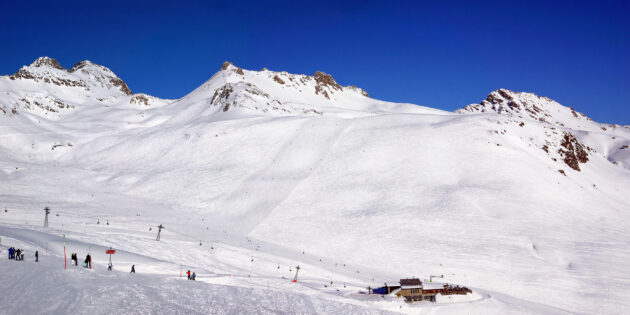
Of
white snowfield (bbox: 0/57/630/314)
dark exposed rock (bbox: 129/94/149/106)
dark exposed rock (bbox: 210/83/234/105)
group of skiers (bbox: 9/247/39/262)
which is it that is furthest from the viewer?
dark exposed rock (bbox: 129/94/149/106)

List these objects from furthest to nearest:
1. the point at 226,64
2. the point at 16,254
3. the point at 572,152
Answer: the point at 226,64 → the point at 572,152 → the point at 16,254

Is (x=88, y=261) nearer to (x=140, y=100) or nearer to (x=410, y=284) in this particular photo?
(x=410, y=284)

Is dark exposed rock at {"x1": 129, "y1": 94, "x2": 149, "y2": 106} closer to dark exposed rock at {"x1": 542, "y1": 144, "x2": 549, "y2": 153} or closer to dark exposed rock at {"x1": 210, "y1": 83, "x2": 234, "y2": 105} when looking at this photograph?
dark exposed rock at {"x1": 210, "y1": 83, "x2": 234, "y2": 105}

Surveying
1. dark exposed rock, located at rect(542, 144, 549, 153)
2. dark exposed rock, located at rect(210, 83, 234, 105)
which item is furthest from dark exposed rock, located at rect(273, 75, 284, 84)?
dark exposed rock, located at rect(542, 144, 549, 153)

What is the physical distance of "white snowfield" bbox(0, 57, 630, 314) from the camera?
30016 mm

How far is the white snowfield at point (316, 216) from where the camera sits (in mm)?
30016

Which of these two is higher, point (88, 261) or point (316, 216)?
point (316, 216)

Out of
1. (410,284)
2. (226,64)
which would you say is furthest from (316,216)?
(226,64)

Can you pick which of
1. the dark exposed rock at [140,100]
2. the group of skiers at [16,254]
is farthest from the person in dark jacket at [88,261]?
the dark exposed rock at [140,100]

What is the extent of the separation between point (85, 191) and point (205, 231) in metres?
28.1

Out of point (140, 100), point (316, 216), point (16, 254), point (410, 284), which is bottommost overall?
point (410, 284)

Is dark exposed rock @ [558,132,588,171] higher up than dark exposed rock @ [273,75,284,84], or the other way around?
dark exposed rock @ [273,75,284,84]

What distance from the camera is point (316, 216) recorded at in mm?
56688

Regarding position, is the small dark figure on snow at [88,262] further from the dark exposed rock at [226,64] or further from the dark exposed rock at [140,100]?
the dark exposed rock at [226,64]
